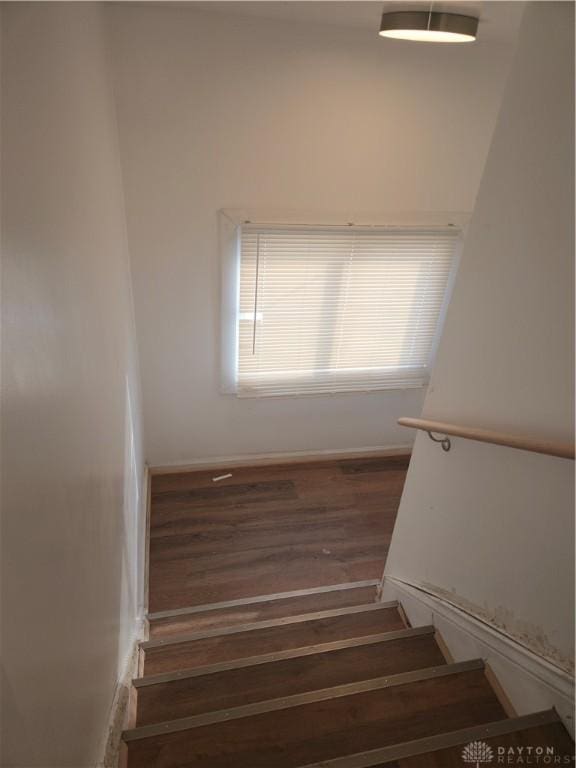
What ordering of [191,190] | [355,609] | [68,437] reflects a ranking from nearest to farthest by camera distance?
[68,437], [355,609], [191,190]

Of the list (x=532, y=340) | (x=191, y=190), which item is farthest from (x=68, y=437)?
(x=191, y=190)

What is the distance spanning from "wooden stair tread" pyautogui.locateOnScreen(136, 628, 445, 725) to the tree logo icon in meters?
0.49

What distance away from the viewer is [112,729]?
1675mm

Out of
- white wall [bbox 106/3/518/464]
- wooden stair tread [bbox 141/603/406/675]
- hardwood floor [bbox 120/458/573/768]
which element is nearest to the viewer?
hardwood floor [bbox 120/458/573/768]

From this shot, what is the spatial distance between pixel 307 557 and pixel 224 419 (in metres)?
1.10

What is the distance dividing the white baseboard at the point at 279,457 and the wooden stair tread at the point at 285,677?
78.3 inches

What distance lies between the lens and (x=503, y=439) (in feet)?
4.98

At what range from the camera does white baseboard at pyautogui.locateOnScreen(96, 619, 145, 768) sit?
1.55 metres

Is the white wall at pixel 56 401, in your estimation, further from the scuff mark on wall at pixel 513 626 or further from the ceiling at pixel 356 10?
the scuff mark on wall at pixel 513 626

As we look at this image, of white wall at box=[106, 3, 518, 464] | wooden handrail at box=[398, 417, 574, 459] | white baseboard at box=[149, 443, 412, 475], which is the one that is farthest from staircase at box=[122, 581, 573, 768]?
white wall at box=[106, 3, 518, 464]

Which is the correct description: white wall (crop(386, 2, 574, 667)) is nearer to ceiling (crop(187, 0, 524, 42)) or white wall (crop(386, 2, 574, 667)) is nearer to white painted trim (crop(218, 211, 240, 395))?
ceiling (crop(187, 0, 524, 42))

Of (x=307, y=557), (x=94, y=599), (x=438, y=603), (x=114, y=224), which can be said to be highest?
(x=114, y=224)

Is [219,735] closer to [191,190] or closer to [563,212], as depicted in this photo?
[563,212]

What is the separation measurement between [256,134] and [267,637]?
2480 millimetres
